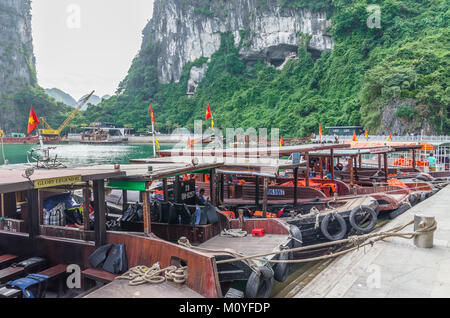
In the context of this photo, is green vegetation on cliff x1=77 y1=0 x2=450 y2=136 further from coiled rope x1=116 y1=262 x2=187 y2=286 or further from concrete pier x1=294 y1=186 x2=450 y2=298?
coiled rope x1=116 y1=262 x2=187 y2=286

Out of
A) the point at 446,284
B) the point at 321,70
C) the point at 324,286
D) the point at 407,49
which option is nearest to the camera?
the point at 446,284

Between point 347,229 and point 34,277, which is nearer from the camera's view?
point 34,277

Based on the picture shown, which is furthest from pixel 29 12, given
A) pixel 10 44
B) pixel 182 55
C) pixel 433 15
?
pixel 433 15

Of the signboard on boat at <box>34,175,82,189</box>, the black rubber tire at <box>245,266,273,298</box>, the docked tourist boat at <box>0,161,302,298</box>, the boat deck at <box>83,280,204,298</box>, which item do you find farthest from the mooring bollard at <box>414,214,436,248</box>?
the signboard on boat at <box>34,175,82,189</box>

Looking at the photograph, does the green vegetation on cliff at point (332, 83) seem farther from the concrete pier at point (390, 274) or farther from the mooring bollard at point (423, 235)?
the concrete pier at point (390, 274)

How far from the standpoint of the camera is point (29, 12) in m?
117

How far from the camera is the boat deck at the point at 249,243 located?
19.8 ft

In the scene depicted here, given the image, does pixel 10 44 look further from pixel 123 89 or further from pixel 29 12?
pixel 123 89

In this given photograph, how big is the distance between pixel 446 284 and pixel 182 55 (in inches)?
3931

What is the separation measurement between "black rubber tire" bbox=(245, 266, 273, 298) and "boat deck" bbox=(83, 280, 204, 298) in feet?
3.11

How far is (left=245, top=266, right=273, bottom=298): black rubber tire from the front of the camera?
4867mm

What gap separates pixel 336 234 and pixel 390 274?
9.48 feet

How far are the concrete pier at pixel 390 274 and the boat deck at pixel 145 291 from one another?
1.81 metres

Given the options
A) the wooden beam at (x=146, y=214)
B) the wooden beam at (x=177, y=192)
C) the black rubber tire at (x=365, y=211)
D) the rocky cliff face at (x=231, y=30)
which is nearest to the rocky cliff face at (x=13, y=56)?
the rocky cliff face at (x=231, y=30)
